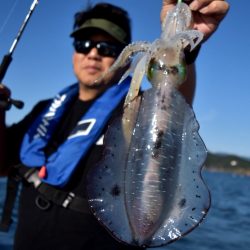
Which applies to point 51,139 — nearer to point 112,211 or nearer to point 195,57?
point 195,57

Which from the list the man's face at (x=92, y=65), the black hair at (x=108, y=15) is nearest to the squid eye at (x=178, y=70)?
the man's face at (x=92, y=65)

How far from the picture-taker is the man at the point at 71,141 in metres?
3.31

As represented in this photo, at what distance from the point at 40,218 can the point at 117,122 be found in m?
1.89

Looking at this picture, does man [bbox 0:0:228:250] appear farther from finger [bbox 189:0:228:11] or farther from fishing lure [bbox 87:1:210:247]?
fishing lure [bbox 87:1:210:247]

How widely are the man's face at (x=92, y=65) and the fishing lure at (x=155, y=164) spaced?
193cm

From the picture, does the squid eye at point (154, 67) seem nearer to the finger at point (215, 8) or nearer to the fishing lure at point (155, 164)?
the fishing lure at point (155, 164)

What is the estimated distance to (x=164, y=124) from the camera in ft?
5.81

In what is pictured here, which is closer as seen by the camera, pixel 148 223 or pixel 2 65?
pixel 148 223

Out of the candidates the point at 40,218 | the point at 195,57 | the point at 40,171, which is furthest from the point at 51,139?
the point at 195,57

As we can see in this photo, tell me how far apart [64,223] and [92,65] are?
1385 mm

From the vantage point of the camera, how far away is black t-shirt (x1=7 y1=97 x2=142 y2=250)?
3221 mm

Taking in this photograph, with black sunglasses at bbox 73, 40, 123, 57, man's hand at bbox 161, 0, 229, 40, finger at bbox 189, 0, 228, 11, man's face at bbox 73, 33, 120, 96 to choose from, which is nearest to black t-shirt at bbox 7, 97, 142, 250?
man's face at bbox 73, 33, 120, 96

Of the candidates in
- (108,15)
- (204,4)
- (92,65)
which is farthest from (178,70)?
(108,15)

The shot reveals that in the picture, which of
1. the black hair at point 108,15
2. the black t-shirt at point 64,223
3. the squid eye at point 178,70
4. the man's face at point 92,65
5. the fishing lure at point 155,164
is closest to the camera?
the fishing lure at point 155,164
